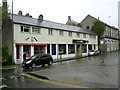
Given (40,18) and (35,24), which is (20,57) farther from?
(40,18)

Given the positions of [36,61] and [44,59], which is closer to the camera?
[36,61]

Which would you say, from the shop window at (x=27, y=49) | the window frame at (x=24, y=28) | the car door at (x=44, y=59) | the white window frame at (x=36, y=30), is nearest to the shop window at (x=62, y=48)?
the white window frame at (x=36, y=30)

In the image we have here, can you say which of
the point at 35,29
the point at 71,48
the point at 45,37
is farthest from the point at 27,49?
the point at 71,48

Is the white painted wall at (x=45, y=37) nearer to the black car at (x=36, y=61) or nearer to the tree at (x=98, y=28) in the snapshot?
the black car at (x=36, y=61)

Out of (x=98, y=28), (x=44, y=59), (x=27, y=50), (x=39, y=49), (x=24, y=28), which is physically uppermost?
(x=98, y=28)

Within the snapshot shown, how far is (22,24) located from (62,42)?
39.8ft

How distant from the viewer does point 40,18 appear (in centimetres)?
4059

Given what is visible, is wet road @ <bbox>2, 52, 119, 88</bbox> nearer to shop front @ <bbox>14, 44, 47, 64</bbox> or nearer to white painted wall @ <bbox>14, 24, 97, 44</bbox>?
shop front @ <bbox>14, 44, 47, 64</bbox>

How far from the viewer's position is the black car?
81.5ft

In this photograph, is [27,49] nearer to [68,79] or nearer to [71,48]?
[71,48]

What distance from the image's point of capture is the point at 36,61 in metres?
25.7

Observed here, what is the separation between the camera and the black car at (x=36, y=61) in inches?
978

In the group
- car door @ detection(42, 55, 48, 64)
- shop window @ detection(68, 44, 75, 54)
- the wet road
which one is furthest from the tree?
the wet road

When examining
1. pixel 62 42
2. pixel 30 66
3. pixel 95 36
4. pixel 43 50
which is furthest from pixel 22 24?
pixel 95 36
